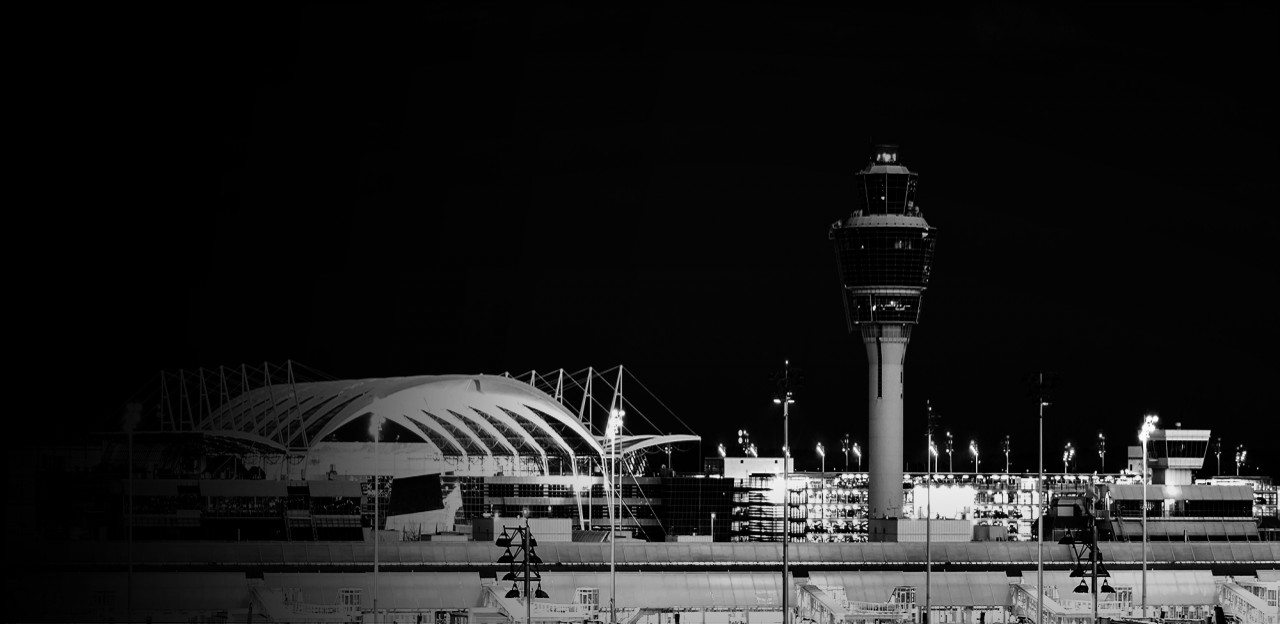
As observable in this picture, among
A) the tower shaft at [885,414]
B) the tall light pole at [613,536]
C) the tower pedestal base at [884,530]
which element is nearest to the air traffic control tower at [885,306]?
the tower shaft at [885,414]

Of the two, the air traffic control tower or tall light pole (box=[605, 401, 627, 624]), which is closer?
tall light pole (box=[605, 401, 627, 624])

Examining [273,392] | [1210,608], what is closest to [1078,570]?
[1210,608]

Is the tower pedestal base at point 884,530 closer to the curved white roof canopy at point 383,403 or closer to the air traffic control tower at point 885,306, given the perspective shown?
the air traffic control tower at point 885,306

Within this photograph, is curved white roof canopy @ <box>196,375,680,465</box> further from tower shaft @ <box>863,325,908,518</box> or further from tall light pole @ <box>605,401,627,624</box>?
tower shaft @ <box>863,325,908,518</box>

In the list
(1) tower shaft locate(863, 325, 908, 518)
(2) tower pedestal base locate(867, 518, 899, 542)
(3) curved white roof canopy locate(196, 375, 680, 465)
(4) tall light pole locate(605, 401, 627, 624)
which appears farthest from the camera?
(1) tower shaft locate(863, 325, 908, 518)

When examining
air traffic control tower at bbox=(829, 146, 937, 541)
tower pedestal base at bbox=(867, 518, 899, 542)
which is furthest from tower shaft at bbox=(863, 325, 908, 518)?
tower pedestal base at bbox=(867, 518, 899, 542)

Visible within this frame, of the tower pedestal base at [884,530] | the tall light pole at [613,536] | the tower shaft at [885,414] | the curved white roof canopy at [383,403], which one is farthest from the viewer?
the tower shaft at [885,414]

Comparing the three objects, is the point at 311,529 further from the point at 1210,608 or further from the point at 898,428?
the point at 1210,608

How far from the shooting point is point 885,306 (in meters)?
195

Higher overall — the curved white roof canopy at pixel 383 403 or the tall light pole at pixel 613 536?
the curved white roof canopy at pixel 383 403

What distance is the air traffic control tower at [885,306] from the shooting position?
19512cm

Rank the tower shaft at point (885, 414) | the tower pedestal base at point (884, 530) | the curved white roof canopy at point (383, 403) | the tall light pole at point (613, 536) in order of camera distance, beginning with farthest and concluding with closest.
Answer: the tower shaft at point (885, 414) → the curved white roof canopy at point (383, 403) → the tower pedestal base at point (884, 530) → the tall light pole at point (613, 536)

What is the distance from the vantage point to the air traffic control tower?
640 ft

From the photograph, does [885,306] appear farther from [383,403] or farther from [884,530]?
[383,403]
